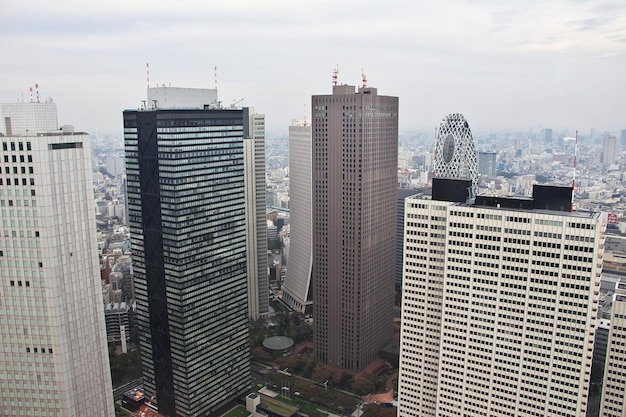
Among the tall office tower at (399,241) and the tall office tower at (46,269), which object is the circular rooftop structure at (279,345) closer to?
the tall office tower at (399,241)

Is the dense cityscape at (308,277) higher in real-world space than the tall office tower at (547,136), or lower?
lower

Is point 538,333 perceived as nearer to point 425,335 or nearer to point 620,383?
point 425,335

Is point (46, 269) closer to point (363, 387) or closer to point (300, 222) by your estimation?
point (363, 387)

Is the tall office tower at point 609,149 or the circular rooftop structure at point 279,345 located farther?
the tall office tower at point 609,149

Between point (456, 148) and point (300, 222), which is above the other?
point (456, 148)

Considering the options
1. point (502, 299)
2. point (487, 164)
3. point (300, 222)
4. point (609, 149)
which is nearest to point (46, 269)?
point (502, 299)

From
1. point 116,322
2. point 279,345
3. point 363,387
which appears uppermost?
point 116,322

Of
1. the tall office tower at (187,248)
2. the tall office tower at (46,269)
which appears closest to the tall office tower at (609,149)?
the tall office tower at (187,248)
